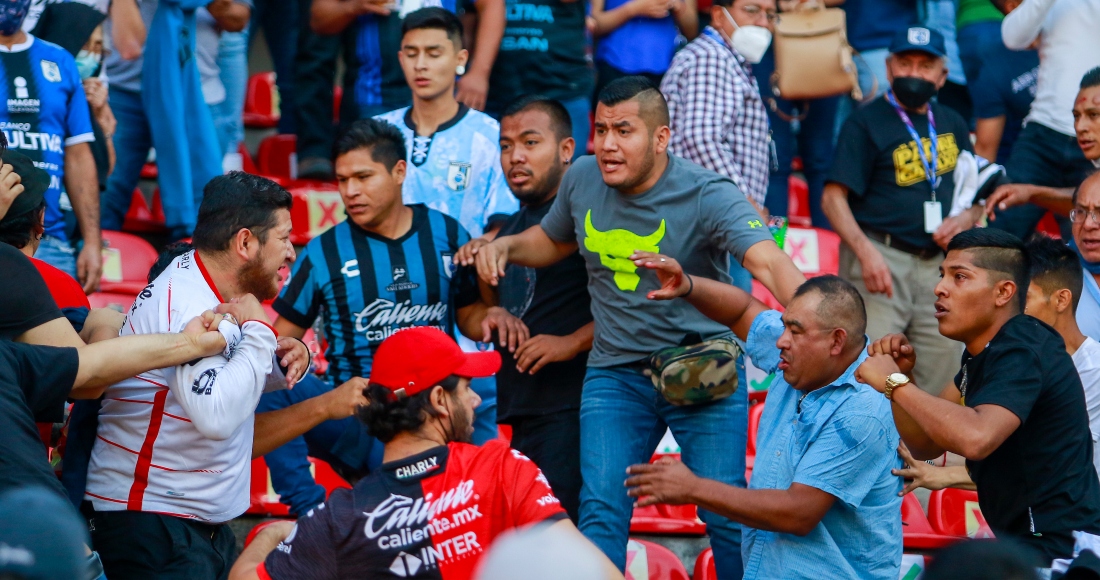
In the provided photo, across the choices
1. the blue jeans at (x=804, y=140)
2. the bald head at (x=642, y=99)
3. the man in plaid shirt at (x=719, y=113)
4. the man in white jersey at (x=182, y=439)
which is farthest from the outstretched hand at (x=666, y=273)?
the blue jeans at (x=804, y=140)

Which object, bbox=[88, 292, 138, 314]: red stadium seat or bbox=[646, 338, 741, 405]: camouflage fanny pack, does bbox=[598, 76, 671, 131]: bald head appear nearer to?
bbox=[646, 338, 741, 405]: camouflage fanny pack

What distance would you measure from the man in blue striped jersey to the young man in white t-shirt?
1.91 m

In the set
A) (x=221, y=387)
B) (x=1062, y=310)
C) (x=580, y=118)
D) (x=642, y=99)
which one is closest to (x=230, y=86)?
(x=580, y=118)

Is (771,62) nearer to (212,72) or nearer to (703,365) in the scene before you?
(212,72)

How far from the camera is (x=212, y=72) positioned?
24.0 ft

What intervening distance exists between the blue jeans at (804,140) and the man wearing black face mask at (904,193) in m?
1.32

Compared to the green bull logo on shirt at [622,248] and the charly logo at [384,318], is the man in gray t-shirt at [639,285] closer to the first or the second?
the green bull logo on shirt at [622,248]

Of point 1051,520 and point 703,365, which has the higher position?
point 703,365

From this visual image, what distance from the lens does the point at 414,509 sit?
3240mm

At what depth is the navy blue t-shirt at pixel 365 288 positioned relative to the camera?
491cm

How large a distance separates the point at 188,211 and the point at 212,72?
1.06 meters

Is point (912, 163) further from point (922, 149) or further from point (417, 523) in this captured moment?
point (417, 523)

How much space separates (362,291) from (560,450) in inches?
39.6

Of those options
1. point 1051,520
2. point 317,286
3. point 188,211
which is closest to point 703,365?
point 1051,520
